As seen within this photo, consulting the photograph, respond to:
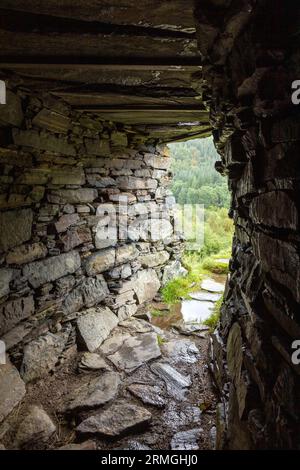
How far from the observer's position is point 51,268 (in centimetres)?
395

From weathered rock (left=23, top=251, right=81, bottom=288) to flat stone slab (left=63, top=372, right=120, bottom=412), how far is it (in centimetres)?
133

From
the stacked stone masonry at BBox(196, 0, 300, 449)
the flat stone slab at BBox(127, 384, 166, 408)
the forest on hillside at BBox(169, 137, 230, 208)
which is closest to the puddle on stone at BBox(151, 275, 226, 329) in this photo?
the flat stone slab at BBox(127, 384, 166, 408)

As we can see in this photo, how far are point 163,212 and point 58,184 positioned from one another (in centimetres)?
290

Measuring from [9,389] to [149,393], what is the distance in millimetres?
1471

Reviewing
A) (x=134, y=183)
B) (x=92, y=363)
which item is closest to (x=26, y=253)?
(x=92, y=363)

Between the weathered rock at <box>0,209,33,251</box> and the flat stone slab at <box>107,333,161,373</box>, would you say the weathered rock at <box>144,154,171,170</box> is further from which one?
the flat stone slab at <box>107,333,161,373</box>

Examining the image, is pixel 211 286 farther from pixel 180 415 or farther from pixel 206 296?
pixel 180 415

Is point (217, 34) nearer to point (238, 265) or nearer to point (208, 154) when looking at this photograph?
point (238, 265)

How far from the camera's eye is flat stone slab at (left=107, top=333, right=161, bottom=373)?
382 cm

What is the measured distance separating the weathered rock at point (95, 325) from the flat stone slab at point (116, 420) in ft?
4.18

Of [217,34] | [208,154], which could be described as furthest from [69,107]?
[208,154]

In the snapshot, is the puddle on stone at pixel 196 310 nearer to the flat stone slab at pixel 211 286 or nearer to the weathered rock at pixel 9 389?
the flat stone slab at pixel 211 286

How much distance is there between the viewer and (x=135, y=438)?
2688 millimetres

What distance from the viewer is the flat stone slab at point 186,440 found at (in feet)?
8.36
